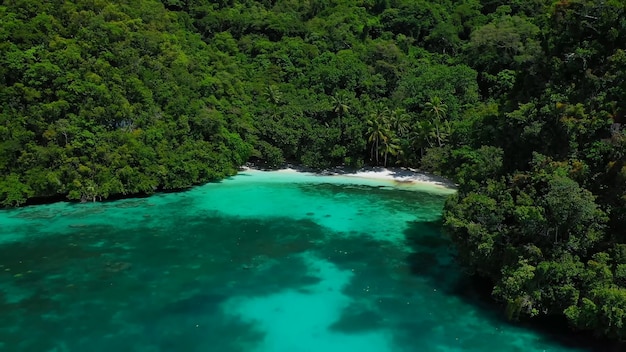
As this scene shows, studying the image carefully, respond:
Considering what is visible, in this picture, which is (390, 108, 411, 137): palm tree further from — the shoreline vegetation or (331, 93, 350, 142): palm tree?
(331, 93, 350, 142): palm tree

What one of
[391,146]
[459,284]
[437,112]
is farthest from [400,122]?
[459,284]

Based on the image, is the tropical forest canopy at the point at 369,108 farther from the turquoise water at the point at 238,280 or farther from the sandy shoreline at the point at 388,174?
the turquoise water at the point at 238,280

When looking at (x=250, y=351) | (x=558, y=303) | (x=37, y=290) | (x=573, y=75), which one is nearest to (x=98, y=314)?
(x=37, y=290)

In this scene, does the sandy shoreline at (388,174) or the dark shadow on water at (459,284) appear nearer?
the dark shadow on water at (459,284)

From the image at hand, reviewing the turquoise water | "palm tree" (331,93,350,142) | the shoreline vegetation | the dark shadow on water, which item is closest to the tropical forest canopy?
"palm tree" (331,93,350,142)

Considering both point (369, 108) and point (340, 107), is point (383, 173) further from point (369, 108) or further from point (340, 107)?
point (340, 107)

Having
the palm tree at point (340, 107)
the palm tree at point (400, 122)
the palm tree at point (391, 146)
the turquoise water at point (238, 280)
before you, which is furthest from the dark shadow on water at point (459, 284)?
the palm tree at point (340, 107)

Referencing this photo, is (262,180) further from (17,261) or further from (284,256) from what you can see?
(17,261)
